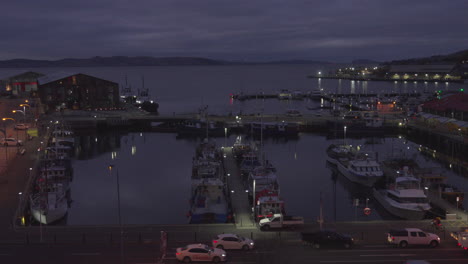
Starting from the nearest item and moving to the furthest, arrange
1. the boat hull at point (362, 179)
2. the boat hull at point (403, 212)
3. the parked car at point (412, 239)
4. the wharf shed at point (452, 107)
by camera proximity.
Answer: the parked car at point (412, 239), the boat hull at point (403, 212), the boat hull at point (362, 179), the wharf shed at point (452, 107)

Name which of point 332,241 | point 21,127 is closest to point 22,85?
point 21,127

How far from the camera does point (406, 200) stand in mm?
20234

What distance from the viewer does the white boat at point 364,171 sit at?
2543cm

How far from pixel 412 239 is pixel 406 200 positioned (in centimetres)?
646

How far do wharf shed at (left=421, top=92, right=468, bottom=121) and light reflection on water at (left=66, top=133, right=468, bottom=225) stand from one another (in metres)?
5.26

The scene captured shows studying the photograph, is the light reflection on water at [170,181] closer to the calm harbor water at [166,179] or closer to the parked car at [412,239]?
the calm harbor water at [166,179]

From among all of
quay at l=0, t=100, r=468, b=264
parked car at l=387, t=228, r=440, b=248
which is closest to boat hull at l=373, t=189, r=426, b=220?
quay at l=0, t=100, r=468, b=264

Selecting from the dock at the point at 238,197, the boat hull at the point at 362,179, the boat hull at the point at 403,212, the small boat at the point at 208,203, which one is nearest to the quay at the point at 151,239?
the dock at the point at 238,197

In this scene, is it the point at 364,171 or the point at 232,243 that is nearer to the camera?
the point at 232,243

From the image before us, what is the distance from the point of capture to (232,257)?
13438mm

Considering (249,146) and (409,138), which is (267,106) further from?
(249,146)

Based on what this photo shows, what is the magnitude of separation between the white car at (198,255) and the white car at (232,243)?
2.95 feet

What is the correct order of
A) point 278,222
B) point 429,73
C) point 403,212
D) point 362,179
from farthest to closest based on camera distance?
point 429,73 → point 362,179 → point 403,212 → point 278,222

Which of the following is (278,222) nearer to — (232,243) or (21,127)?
(232,243)
